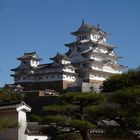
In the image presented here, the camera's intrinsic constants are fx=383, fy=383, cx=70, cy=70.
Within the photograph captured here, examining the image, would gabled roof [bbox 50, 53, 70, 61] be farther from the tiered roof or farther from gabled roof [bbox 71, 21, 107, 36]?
gabled roof [bbox 71, 21, 107, 36]

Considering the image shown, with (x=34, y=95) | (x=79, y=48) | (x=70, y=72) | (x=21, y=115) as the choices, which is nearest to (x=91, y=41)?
(x=79, y=48)

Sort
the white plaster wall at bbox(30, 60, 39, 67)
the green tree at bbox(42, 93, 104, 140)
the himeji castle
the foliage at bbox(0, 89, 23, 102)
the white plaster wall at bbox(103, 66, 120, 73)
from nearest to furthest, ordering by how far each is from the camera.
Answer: the green tree at bbox(42, 93, 104, 140) < the foliage at bbox(0, 89, 23, 102) < the himeji castle < the white plaster wall at bbox(103, 66, 120, 73) < the white plaster wall at bbox(30, 60, 39, 67)

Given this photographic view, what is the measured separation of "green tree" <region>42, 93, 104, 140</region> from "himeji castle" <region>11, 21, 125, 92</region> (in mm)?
36570

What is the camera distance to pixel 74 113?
42.2 ft

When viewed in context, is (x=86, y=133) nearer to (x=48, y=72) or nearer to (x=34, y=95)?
(x=34, y=95)

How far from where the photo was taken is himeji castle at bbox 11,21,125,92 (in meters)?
51.5

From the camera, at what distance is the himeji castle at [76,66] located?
51.5 metres

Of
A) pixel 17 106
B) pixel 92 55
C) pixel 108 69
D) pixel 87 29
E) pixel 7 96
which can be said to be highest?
pixel 87 29

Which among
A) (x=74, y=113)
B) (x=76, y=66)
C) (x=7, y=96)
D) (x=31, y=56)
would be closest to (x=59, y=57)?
(x=76, y=66)

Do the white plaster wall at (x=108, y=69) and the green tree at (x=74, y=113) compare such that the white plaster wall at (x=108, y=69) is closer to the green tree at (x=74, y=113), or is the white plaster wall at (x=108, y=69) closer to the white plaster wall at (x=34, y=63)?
the white plaster wall at (x=34, y=63)

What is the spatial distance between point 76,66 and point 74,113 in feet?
136

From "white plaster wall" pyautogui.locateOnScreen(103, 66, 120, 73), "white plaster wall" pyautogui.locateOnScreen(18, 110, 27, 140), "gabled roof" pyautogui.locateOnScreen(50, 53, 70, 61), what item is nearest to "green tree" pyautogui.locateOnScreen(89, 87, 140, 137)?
"white plaster wall" pyautogui.locateOnScreen(18, 110, 27, 140)

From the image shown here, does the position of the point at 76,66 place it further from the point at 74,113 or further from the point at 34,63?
the point at 74,113

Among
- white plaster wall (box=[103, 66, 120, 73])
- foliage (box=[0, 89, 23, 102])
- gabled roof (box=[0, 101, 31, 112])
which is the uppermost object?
white plaster wall (box=[103, 66, 120, 73])
